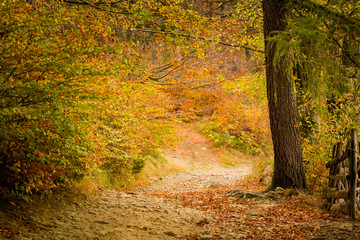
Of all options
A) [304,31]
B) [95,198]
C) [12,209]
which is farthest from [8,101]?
[304,31]

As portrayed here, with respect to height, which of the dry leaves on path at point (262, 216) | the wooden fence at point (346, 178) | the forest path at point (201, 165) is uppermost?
the wooden fence at point (346, 178)

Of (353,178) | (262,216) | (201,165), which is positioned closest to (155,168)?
(201,165)

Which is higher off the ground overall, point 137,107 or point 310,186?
point 137,107

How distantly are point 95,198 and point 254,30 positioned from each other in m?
9.44

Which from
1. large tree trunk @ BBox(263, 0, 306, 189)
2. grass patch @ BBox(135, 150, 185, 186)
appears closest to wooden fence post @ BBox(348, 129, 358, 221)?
large tree trunk @ BBox(263, 0, 306, 189)

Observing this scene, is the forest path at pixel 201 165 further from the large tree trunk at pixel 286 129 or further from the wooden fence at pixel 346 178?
the wooden fence at pixel 346 178

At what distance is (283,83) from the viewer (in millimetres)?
Answer: 7473

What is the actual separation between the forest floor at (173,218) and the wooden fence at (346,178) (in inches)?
13.7

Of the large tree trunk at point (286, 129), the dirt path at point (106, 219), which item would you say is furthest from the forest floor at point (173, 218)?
the large tree trunk at point (286, 129)

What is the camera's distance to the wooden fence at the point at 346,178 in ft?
17.8

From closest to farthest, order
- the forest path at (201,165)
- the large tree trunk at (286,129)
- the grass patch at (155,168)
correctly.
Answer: the large tree trunk at (286,129)
the grass patch at (155,168)
the forest path at (201,165)

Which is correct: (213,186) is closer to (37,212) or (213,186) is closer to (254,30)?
(254,30)

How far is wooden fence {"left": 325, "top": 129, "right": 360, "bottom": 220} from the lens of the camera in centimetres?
544

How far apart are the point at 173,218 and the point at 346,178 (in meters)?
3.66
